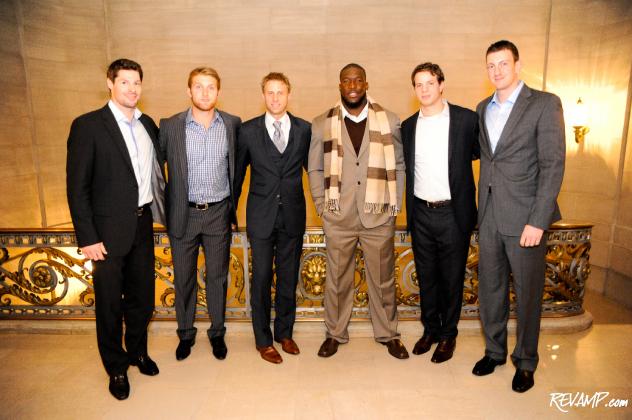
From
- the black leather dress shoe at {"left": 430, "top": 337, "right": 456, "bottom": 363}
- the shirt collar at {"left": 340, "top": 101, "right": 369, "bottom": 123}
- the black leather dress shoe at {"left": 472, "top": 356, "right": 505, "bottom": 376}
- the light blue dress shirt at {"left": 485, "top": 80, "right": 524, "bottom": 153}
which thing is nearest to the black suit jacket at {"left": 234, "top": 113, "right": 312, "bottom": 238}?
the shirt collar at {"left": 340, "top": 101, "right": 369, "bottom": 123}

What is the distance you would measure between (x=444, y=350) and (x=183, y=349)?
84.4 inches

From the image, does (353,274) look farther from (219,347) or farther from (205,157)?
(205,157)

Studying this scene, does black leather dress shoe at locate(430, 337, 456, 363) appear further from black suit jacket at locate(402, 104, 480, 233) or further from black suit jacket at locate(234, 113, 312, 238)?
black suit jacket at locate(234, 113, 312, 238)

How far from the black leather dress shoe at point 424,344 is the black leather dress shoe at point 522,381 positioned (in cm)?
68

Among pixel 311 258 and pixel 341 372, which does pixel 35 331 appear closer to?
pixel 311 258

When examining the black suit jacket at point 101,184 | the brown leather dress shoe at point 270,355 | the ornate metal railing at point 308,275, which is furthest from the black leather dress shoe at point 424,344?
the black suit jacket at point 101,184

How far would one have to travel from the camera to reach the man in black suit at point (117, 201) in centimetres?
258

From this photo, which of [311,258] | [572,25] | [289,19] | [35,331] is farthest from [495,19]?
[35,331]

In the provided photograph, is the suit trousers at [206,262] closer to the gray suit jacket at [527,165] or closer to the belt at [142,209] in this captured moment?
the belt at [142,209]

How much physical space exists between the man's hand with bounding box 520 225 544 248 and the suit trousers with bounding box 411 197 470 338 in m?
0.45

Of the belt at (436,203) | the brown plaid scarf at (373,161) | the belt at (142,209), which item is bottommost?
the belt at (142,209)

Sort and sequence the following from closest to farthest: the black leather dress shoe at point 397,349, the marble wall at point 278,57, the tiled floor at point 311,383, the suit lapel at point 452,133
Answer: the tiled floor at point 311,383
the suit lapel at point 452,133
the black leather dress shoe at point 397,349
the marble wall at point 278,57

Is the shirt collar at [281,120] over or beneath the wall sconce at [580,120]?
beneath

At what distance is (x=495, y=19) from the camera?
5.75 meters
